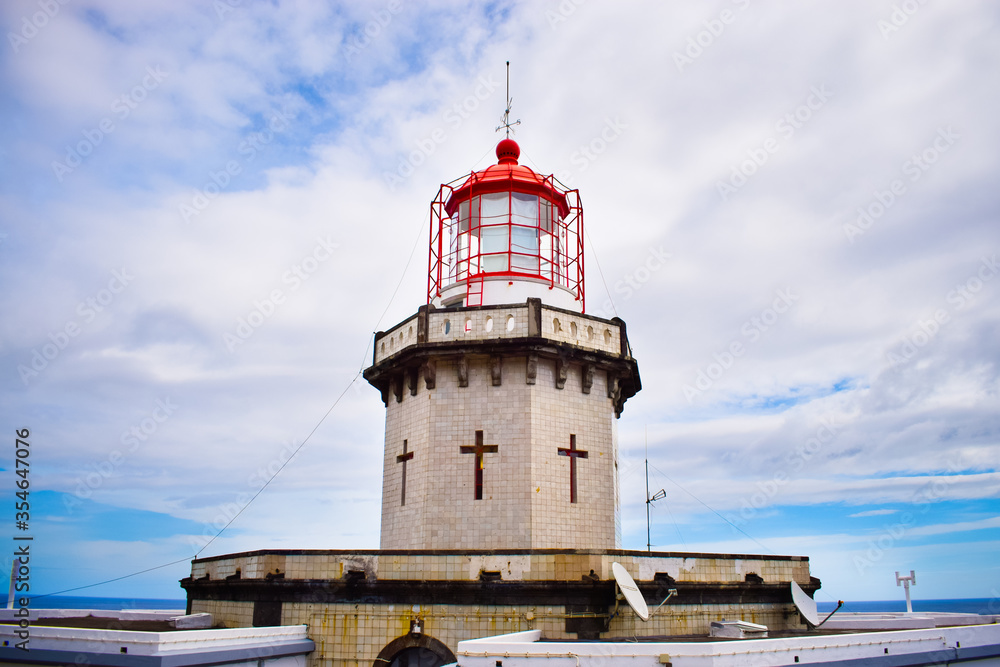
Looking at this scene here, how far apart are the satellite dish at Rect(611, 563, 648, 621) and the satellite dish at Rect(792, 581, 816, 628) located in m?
3.76

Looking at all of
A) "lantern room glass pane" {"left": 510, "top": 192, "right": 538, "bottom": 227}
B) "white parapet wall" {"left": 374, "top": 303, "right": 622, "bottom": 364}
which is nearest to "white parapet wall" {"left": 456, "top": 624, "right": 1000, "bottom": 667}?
"white parapet wall" {"left": 374, "top": 303, "right": 622, "bottom": 364}

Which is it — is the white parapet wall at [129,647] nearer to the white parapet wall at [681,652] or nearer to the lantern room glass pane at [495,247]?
the white parapet wall at [681,652]

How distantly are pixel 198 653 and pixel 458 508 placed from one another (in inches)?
235

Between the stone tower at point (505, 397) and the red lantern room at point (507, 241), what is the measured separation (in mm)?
38

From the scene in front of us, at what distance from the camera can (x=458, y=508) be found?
52.1 feet

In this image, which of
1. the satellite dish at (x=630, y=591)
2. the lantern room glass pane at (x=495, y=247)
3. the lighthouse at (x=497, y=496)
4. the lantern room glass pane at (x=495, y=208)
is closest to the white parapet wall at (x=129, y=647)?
the lighthouse at (x=497, y=496)

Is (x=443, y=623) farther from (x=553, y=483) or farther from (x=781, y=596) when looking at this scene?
(x=781, y=596)

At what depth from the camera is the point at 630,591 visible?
499 inches

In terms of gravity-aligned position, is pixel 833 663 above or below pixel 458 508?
below

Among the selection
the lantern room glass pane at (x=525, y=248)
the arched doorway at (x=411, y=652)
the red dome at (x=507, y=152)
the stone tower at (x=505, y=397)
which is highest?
the red dome at (x=507, y=152)

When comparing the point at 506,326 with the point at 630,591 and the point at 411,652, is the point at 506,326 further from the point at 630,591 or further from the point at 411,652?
the point at 411,652

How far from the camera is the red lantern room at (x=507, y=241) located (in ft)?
58.5

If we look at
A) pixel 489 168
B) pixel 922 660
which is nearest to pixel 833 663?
pixel 922 660

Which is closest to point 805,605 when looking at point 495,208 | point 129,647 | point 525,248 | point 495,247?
point 525,248
